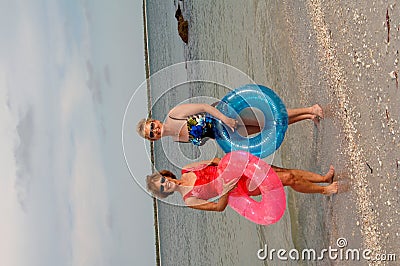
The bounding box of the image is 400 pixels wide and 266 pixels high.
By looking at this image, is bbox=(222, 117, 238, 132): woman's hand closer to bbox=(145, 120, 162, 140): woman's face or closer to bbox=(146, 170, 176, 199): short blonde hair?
bbox=(145, 120, 162, 140): woman's face

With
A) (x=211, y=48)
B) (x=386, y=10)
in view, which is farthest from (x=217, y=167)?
(x=211, y=48)

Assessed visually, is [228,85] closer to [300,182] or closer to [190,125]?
[190,125]

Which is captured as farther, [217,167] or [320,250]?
[320,250]

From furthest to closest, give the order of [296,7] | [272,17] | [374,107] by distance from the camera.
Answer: [272,17] < [296,7] < [374,107]

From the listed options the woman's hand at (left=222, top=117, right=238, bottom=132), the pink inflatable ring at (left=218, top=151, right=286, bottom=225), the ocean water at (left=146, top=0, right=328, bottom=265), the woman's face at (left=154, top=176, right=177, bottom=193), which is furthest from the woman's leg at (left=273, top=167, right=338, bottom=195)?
the woman's face at (left=154, top=176, right=177, bottom=193)

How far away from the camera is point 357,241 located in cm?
412

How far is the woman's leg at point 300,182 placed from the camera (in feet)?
15.2

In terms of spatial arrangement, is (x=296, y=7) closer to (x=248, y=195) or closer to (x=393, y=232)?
(x=248, y=195)

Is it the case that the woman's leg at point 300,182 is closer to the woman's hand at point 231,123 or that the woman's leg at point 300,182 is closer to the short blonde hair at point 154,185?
the woman's hand at point 231,123

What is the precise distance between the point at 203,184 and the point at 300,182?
90 cm

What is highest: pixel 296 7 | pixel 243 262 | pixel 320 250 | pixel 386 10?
pixel 296 7

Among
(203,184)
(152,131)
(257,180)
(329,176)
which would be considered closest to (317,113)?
(329,176)

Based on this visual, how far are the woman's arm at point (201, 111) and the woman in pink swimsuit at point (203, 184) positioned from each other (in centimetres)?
39

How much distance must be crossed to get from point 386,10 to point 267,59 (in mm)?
4666
